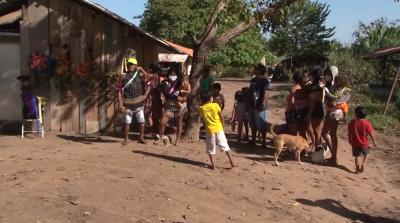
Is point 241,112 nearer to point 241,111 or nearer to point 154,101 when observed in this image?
point 241,111

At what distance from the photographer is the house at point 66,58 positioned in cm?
1197

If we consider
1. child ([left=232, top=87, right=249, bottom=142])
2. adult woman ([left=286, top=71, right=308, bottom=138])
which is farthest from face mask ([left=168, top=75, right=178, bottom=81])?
adult woman ([left=286, top=71, right=308, bottom=138])

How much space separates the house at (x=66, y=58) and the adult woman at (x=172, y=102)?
166 cm

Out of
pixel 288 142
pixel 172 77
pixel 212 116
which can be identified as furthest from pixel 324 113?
pixel 172 77

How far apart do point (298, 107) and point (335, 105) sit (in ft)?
2.13

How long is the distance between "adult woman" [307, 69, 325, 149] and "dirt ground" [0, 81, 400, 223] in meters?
0.58

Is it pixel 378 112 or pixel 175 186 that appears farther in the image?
pixel 378 112

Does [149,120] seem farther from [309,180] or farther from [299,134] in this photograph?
[309,180]

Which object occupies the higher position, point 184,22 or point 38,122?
point 184,22

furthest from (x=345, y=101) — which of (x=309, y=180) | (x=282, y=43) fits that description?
(x=282, y=43)

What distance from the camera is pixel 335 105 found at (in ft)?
33.2

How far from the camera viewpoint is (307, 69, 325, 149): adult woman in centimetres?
989

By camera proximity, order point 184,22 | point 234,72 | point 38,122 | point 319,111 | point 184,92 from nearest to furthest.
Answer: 1. point 319,111
2. point 184,92
3. point 38,122
4. point 184,22
5. point 234,72

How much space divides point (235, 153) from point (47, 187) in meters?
4.14
